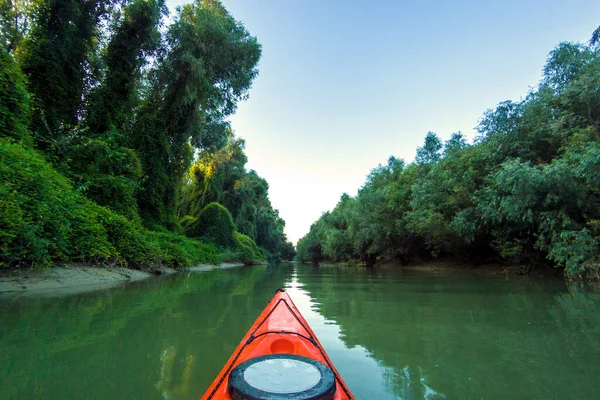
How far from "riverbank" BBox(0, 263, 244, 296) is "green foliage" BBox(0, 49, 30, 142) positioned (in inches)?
122

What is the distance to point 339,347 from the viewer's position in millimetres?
2682

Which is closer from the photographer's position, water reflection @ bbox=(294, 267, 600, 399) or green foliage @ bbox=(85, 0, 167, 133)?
water reflection @ bbox=(294, 267, 600, 399)

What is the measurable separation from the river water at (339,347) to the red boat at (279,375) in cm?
48

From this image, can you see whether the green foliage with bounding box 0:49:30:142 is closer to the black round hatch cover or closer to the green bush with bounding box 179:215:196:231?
the black round hatch cover

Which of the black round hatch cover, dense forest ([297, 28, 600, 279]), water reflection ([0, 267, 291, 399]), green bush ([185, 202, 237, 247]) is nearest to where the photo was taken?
the black round hatch cover

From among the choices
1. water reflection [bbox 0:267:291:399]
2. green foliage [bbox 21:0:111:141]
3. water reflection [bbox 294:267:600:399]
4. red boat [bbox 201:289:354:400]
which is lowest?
water reflection [bbox 294:267:600:399]

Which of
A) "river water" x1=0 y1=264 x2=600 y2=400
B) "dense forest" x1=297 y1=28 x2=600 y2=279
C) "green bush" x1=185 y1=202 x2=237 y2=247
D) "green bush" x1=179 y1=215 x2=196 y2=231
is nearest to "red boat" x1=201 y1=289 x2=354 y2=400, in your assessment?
"river water" x1=0 y1=264 x2=600 y2=400

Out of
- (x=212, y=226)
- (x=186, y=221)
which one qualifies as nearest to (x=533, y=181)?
(x=212, y=226)

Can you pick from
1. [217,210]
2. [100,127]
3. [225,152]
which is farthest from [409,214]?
[225,152]

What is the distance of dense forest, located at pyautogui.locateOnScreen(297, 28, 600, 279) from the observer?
8.33m

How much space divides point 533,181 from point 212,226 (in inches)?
783

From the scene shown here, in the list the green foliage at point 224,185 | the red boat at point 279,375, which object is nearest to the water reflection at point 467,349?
the red boat at point 279,375

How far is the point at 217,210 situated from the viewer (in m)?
23.1

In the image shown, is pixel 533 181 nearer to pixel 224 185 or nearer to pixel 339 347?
pixel 339 347
